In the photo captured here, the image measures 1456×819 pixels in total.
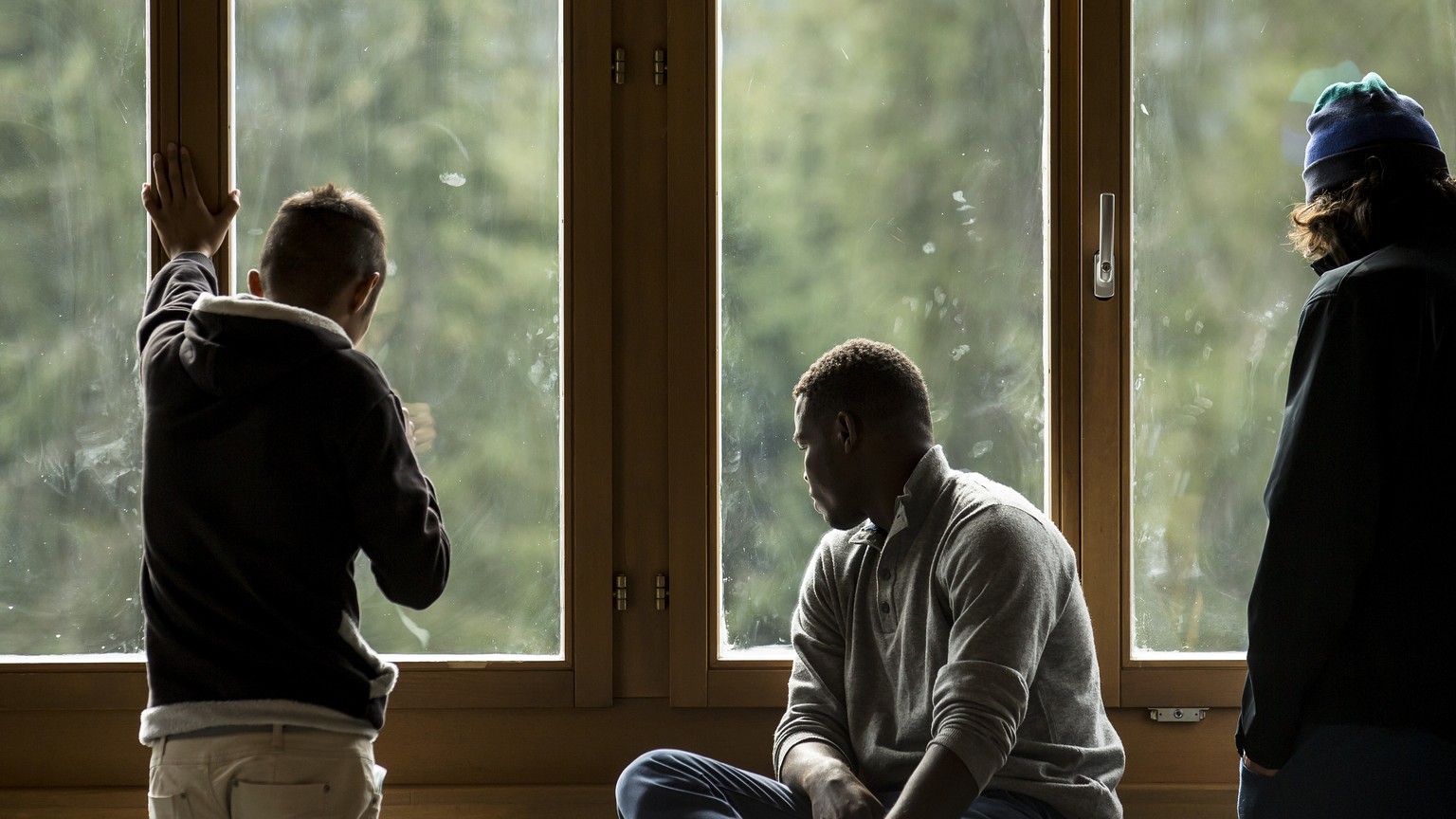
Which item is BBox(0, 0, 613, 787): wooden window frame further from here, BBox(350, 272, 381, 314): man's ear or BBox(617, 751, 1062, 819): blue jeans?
BBox(350, 272, 381, 314): man's ear

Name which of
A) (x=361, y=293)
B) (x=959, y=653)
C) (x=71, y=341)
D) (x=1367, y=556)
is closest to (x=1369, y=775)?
(x=1367, y=556)

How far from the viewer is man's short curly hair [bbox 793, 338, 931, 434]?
1680 mm

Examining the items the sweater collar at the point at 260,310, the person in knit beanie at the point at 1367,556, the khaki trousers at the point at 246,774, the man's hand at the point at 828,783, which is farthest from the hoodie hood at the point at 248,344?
the person in knit beanie at the point at 1367,556

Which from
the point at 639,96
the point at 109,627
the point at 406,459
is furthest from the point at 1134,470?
the point at 109,627

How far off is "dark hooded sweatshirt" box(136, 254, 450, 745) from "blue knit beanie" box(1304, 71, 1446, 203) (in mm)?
1230

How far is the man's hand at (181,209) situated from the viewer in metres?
1.83

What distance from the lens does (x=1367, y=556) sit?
4.12ft

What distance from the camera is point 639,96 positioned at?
2.01m

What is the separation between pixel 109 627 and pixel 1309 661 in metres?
1.94

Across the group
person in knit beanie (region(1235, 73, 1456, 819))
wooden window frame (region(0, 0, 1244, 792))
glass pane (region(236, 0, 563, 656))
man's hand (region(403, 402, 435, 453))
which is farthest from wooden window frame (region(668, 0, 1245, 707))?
person in knit beanie (region(1235, 73, 1456, 819))

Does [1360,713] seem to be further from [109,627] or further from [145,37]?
[145,37]

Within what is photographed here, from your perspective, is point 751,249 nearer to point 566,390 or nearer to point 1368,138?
point 566,390

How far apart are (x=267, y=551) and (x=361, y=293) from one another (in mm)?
370

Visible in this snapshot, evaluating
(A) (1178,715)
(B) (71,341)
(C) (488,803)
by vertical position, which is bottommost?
(C) (488,803)
